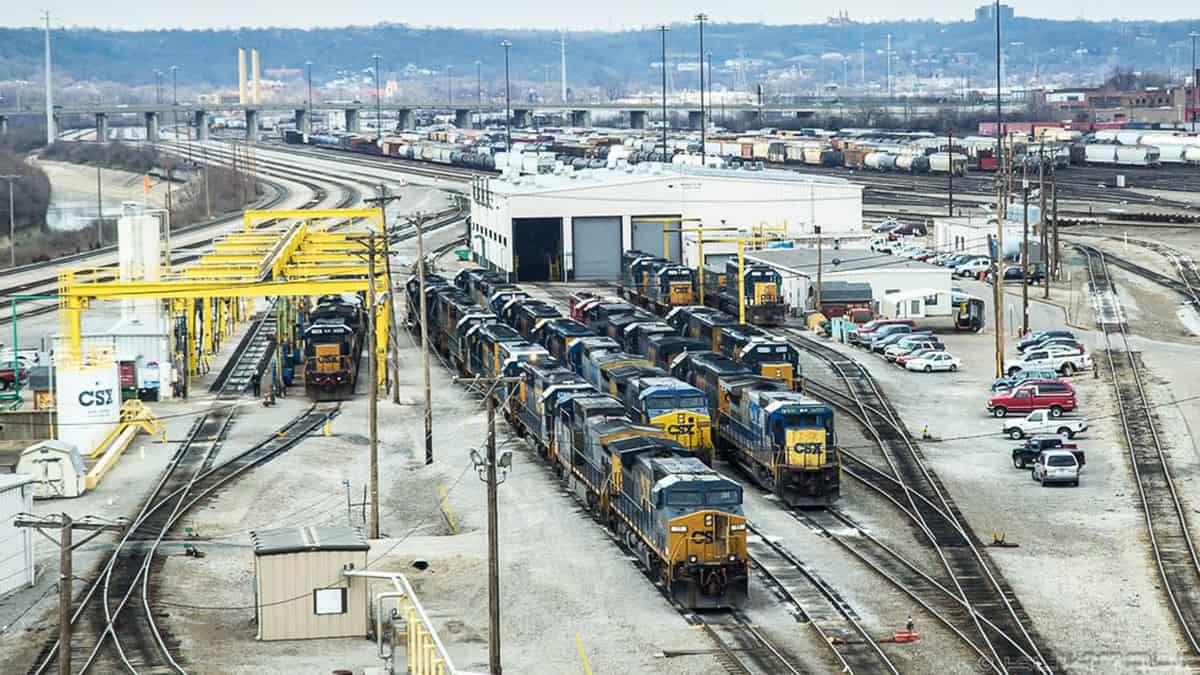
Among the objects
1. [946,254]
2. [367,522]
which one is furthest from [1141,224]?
[367,522]

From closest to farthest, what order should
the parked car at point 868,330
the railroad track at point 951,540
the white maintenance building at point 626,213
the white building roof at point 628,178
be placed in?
the railroad track at point 951,540, the parked car at point 868,330, the white maintenance building at point 626,213, the white building roof at point 628,178

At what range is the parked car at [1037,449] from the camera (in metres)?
49.7

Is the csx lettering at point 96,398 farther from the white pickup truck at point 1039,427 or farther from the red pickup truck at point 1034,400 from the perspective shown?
the red pickup truck at point 1034,400

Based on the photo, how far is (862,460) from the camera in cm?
5153

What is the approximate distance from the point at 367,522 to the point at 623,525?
26.5 ft

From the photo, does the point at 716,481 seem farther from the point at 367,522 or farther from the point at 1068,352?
the point at 1068,352

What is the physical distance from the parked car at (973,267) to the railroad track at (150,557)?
142 ft

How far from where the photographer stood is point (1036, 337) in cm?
6994

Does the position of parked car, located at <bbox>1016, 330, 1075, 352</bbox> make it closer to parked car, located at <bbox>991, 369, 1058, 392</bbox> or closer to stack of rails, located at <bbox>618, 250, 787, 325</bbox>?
parked car, located at <bbox>991, 369, 1058, 392</bbox>

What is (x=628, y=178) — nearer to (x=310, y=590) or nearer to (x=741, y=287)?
(x=741, y=287)

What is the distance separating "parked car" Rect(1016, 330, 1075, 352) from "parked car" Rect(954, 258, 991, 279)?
73.2 feet

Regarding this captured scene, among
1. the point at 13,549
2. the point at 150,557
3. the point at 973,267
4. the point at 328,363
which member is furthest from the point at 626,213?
the point at 13,549

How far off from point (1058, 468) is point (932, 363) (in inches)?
772

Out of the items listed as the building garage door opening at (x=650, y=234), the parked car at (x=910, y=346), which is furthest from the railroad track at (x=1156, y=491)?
the building garage door opening at (x=650, y=234)
